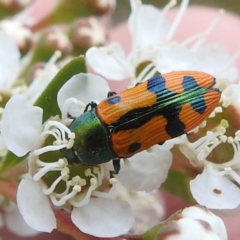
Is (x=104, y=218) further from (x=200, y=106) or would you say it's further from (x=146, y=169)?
(x=200, y=106)

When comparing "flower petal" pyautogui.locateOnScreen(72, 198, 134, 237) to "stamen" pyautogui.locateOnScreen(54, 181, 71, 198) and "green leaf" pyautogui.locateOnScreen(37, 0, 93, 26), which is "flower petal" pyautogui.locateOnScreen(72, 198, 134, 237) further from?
"green leaf" pyautogui.locateOnScreen(37, 0, 93, 26)

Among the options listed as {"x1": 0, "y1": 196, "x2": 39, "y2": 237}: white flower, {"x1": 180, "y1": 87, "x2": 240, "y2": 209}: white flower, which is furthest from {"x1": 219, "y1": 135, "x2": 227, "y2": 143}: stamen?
{"x1": 0, "y1": 196, "x2": 39, "y2": 237}: white flower

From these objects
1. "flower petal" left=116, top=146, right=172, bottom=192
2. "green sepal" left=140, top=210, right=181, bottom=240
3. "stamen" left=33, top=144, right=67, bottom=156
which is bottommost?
"green sepal" left=140, top=210, right=181, bottom=240

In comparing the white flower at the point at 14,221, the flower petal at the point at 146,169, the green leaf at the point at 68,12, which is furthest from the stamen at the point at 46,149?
the green leaf at the point at 68,12

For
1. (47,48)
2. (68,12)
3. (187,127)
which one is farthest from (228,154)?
(68,12)

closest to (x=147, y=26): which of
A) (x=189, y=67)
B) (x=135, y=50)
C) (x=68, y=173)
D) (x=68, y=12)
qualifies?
(x=135, y=50)

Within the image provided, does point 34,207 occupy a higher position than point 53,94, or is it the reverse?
point 53,94
